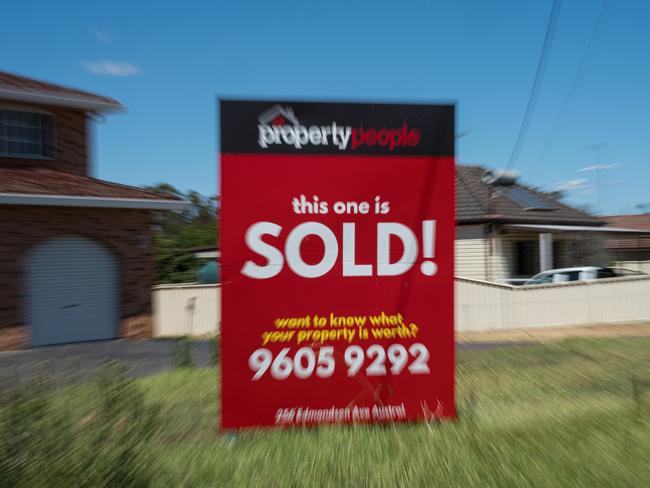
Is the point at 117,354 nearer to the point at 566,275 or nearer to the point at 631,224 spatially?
the point at 566,275

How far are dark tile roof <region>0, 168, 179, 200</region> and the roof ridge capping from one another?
2.00 meters

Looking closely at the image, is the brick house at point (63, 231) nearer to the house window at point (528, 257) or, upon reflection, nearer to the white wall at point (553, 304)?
the white wall at point (553, 304)

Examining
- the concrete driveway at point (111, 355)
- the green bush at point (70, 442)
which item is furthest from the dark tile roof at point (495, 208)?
the green bush at point (70, 442)

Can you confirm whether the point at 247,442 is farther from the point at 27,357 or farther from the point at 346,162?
the point at 27,357

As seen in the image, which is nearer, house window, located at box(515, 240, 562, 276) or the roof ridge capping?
the roof ridge capping

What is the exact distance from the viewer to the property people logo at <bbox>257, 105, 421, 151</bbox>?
16.0 ft

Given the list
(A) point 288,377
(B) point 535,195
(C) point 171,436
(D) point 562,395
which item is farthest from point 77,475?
(B) point 535,195

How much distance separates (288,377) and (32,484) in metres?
2.34

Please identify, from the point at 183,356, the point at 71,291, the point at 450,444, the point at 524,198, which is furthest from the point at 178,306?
the point at 524,198

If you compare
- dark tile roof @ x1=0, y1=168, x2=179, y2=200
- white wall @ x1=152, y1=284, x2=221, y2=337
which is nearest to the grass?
dark tile roof @ x1=0, y1=168, x2=179, y2=200

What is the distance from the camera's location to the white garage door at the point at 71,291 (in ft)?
44.6

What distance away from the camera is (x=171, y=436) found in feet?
15.2

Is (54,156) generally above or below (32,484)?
above

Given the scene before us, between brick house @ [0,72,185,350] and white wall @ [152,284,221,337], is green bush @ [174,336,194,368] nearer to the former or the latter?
brick house @ [0,72,185,350]
